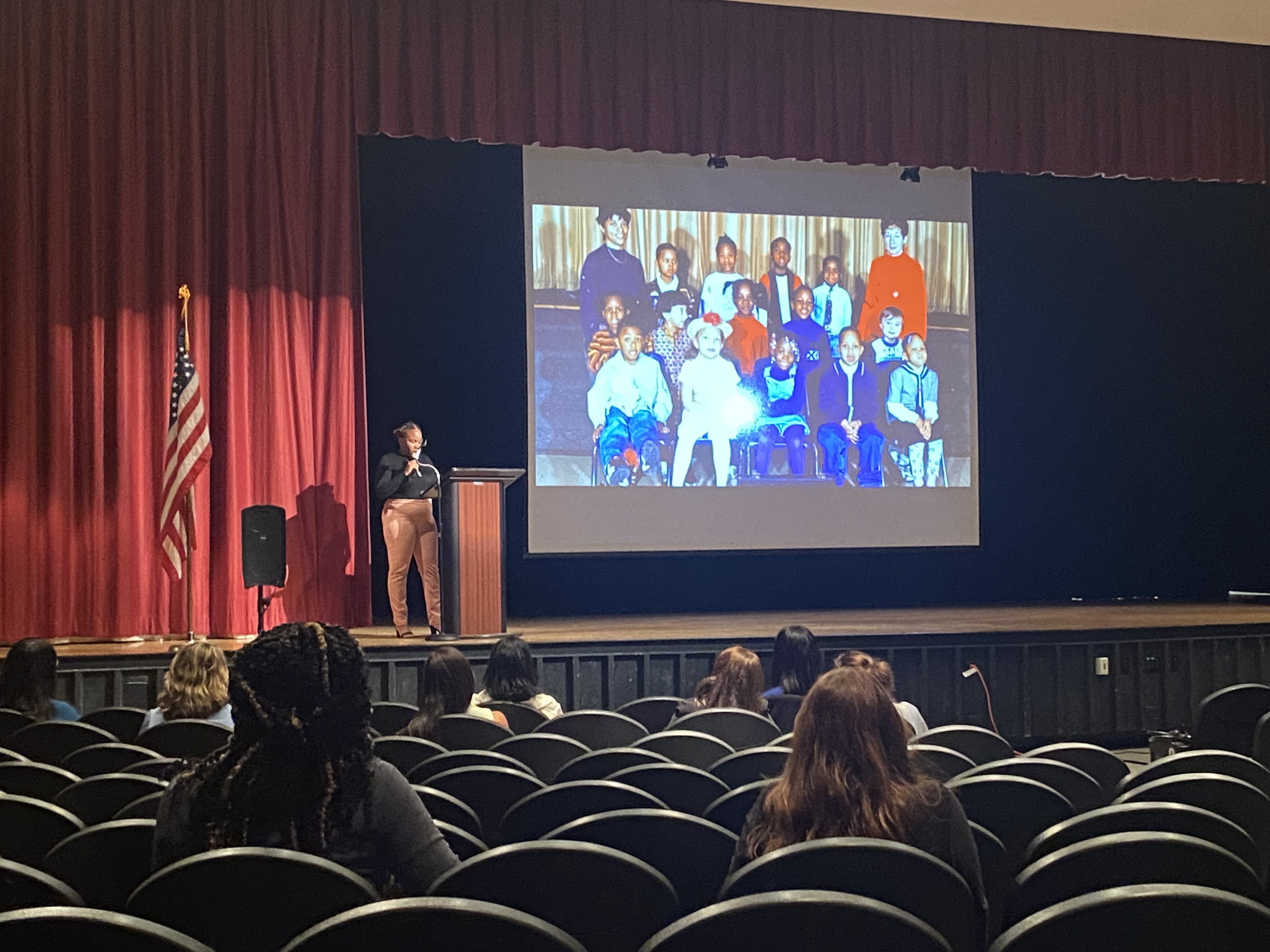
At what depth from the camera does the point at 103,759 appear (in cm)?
365

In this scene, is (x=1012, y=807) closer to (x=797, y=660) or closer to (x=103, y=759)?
(x=103, y=759)

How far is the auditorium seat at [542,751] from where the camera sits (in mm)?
3779

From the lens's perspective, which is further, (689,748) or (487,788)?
(689,748)

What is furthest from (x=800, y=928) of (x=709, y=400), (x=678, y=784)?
(x=709, y=400)

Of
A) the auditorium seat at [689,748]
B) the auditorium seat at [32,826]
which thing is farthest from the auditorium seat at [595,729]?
the auditorium seat at [32,826]

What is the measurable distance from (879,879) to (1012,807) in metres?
0.94

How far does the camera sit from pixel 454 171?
10383mm

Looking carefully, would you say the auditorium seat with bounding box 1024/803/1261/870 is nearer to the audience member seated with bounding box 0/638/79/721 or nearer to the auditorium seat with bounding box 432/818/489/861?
the auditorium seat with bounding box 432/818/489/861

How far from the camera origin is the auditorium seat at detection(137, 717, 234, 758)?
402 centimetres

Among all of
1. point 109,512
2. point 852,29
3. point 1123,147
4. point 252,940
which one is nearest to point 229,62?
point 109,512

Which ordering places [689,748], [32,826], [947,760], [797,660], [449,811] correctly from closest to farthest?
1. [32,826]
2. [449,811]
3. [947,760]
4. [689,748]
5. [797,660]

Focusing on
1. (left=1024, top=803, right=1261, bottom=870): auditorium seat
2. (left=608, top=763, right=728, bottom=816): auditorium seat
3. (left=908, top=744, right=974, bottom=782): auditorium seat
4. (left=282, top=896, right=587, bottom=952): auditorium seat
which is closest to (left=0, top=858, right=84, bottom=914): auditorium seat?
(left=282, top=896, right=587, bottom=952): auditorium seat

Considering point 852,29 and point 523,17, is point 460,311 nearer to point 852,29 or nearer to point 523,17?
point 523,17

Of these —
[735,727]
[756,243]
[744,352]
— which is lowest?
[735,727]
